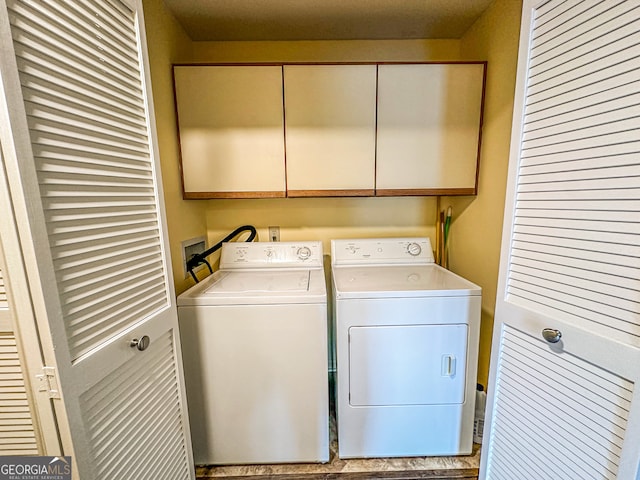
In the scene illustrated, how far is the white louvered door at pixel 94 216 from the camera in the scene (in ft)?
1.95

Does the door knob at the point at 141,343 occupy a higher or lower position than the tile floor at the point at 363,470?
higher

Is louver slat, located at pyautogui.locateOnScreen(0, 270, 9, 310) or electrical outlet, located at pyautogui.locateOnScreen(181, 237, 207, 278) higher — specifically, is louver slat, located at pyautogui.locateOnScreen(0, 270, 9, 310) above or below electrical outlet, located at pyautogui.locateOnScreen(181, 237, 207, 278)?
above

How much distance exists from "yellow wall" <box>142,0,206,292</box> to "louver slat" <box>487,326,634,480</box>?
5.65ft

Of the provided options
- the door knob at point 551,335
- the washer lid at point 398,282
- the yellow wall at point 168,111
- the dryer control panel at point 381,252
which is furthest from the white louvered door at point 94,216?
the door knob at point 551,335

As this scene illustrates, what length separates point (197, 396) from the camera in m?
1.40

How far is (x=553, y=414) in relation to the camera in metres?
0.89

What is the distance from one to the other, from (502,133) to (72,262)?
200cm

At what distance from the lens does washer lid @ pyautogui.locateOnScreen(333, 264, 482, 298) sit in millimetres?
1358

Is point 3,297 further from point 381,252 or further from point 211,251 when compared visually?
point 381,252

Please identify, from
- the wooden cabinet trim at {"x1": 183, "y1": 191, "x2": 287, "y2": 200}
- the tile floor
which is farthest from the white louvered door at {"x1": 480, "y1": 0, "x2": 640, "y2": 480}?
the wooden cabinet trim at {"x1": 183, "y1": 191, "x2": 287, "y2": 200}

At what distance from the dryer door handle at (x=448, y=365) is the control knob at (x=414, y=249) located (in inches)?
28.6

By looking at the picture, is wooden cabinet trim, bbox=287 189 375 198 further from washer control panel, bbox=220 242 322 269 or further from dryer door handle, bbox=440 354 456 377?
dryer door handle, bbox=440 354 456 377

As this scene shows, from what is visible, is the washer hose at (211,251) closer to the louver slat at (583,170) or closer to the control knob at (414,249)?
the control knob at (414,249)

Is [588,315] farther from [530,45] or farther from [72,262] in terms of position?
[72,262]
